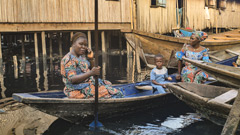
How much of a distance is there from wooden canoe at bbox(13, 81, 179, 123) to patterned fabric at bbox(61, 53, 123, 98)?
172 mm

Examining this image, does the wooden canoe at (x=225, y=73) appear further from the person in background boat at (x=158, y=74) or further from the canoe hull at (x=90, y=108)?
the person in background boat at (x=158, y=74)

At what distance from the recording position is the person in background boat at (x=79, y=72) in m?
4.16

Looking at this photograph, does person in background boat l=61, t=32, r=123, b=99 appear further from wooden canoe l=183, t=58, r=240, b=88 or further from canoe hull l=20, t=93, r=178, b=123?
wooden canoe l=183, t=58, r=240, b=88

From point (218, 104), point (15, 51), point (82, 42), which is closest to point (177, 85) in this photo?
point (218, 104)

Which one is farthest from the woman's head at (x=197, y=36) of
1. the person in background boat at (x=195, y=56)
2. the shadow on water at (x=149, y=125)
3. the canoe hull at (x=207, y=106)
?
the shadow on water at (x=149, y=125)

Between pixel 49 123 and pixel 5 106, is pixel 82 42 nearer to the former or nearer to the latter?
pixel 49 123

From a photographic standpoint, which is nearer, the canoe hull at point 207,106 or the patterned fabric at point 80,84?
the canoe hull at point 207,106

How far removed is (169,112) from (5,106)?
378cm

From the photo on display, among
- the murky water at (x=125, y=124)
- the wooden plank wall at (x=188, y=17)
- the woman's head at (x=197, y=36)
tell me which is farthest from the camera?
the wooden plank wall at (x=188, y=17)

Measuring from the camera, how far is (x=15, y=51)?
16125 millimetres

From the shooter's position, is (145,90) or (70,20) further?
(70,20)

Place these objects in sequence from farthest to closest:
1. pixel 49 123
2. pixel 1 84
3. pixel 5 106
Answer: pixel 1 84 → pixel 5 106 → pixel 49 123

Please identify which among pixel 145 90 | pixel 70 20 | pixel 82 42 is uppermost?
pixel 70 20

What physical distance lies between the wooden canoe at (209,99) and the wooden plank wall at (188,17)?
9072 millimetres
